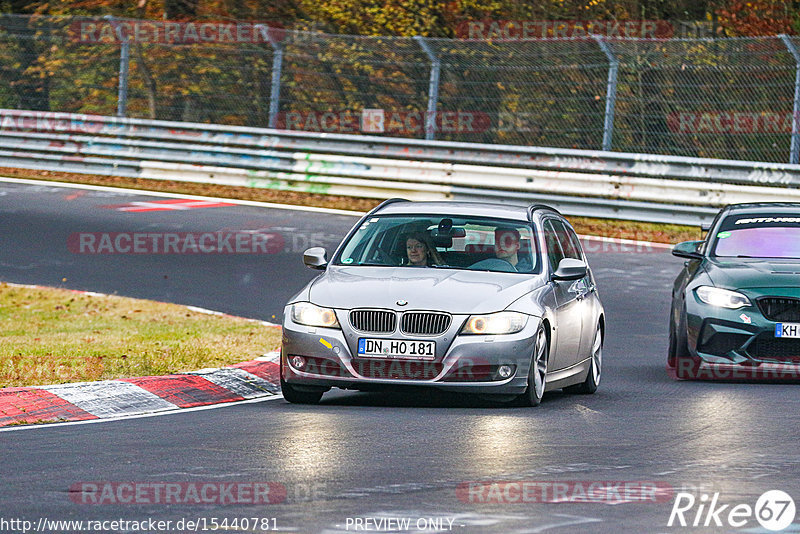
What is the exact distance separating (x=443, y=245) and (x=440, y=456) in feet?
11.1

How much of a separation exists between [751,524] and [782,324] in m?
5.92

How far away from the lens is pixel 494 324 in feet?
33.8

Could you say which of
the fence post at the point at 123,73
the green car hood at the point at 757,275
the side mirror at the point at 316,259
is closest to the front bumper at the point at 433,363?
the side mirror at the point at 316,259

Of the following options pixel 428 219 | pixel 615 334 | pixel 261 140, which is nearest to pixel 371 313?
pixel 428 219

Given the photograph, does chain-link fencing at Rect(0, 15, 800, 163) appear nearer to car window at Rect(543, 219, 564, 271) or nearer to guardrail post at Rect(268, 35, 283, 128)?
guardrail post at Rect(268, 35, 283, 128)

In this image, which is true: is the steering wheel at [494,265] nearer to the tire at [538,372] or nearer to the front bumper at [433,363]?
the tire at [538,372]

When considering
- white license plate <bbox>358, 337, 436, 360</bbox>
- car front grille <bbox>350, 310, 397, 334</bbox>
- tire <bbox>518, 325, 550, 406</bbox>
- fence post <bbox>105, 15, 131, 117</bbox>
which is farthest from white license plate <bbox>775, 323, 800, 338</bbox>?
fence post <bbox>105, 15, 131, 117</bbox>

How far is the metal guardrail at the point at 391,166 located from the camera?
2294cm

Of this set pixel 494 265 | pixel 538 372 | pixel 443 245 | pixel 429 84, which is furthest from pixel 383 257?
pixel 429 84

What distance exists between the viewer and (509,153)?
2484 cm

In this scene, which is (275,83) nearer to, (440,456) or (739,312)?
(739,312)

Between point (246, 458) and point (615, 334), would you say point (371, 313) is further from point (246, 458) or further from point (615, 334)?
point (615, 334)

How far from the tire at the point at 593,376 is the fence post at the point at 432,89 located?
13.3 m

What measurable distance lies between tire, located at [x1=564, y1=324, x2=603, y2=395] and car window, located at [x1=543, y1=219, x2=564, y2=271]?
74 centimetres
